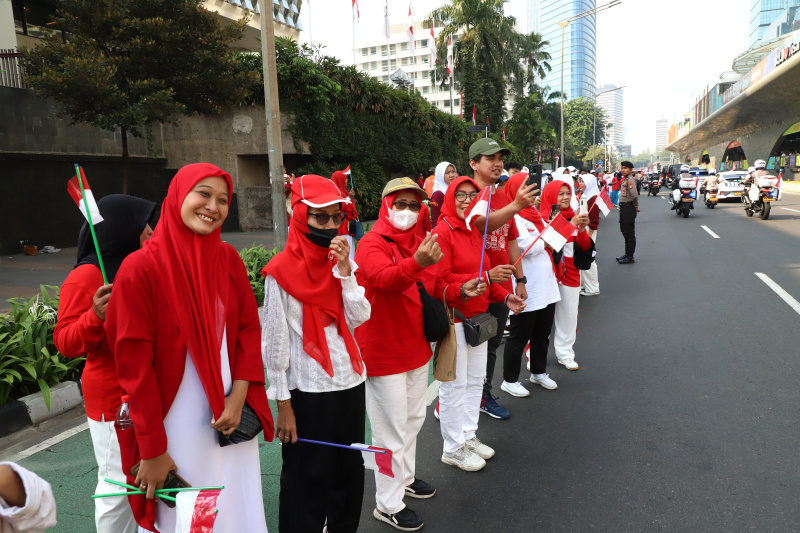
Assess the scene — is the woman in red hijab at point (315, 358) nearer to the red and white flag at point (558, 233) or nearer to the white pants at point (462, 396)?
the white pants at point (462, 396)

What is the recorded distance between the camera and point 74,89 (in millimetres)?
10297

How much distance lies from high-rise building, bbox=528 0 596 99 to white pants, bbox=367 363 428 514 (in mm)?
159254

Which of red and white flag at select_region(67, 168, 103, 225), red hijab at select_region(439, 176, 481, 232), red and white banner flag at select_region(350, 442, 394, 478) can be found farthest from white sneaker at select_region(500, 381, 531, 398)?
red and white flag at select_region(67, 168, 103, 225)

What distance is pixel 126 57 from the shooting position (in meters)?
11.0

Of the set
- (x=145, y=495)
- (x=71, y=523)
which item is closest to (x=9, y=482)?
(x=145, y=495)

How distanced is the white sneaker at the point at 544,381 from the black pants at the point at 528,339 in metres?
0.04

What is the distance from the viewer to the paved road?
3.02 meters

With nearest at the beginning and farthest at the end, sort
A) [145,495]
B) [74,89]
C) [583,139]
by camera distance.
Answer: [145,495] < [74,89] < [583,139]

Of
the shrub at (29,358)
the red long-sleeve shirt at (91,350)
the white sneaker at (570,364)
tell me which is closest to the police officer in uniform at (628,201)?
the white sneaker at (570,364)

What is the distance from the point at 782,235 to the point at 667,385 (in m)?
11.6

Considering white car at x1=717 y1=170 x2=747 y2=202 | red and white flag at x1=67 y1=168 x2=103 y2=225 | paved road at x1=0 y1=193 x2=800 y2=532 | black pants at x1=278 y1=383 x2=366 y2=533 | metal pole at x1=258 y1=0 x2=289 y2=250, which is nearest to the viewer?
red and white flag at x1=67 y1=168 x2=103 y2=225

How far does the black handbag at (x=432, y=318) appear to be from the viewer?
119 inches

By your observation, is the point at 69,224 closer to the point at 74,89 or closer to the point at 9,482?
the point at 74,89

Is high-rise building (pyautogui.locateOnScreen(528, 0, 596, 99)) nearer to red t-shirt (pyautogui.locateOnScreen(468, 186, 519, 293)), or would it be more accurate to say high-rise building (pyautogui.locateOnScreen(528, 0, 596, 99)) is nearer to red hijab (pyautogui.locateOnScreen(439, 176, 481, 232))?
red t-shirt (pyautogui.locateOnScreen(468, 186, 519, 293))
